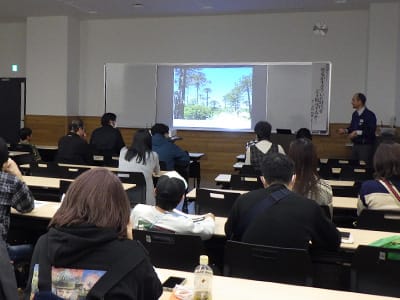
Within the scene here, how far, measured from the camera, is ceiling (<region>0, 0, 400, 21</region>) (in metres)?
8.15

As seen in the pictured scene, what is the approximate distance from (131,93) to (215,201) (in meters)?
6.61

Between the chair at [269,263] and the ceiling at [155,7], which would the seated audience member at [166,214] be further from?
the ceiling at [155,7]

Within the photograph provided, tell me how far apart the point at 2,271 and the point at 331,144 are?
8.24m

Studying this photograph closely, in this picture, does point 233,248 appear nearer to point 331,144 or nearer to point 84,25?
point 331,144

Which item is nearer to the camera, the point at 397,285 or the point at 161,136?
the point at 397,285

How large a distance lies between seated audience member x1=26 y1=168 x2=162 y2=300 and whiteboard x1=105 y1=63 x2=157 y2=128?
8364 millimetres

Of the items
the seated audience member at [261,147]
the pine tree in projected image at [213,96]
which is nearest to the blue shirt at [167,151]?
the seated audience member at [261,147]

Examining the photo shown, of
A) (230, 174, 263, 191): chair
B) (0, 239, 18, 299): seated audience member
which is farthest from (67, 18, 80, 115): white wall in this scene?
Result: (0, 239, 18, 299): seated audience member

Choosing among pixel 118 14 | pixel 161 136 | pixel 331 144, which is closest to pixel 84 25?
pixel 118 14

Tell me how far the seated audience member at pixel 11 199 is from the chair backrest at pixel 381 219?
2187 millimetres

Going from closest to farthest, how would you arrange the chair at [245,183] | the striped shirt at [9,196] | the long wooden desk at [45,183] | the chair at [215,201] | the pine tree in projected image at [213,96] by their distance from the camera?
the striped shirt at [9,196], the chair at [215,201], the long wooden desk at [45,183], the chair at [245,183], the pine tree in projected image at [213,96]

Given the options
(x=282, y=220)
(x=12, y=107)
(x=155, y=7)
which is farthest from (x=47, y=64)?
(x=282, y=220)

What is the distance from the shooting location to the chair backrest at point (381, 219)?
2.94 meters

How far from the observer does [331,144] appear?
350 inches
